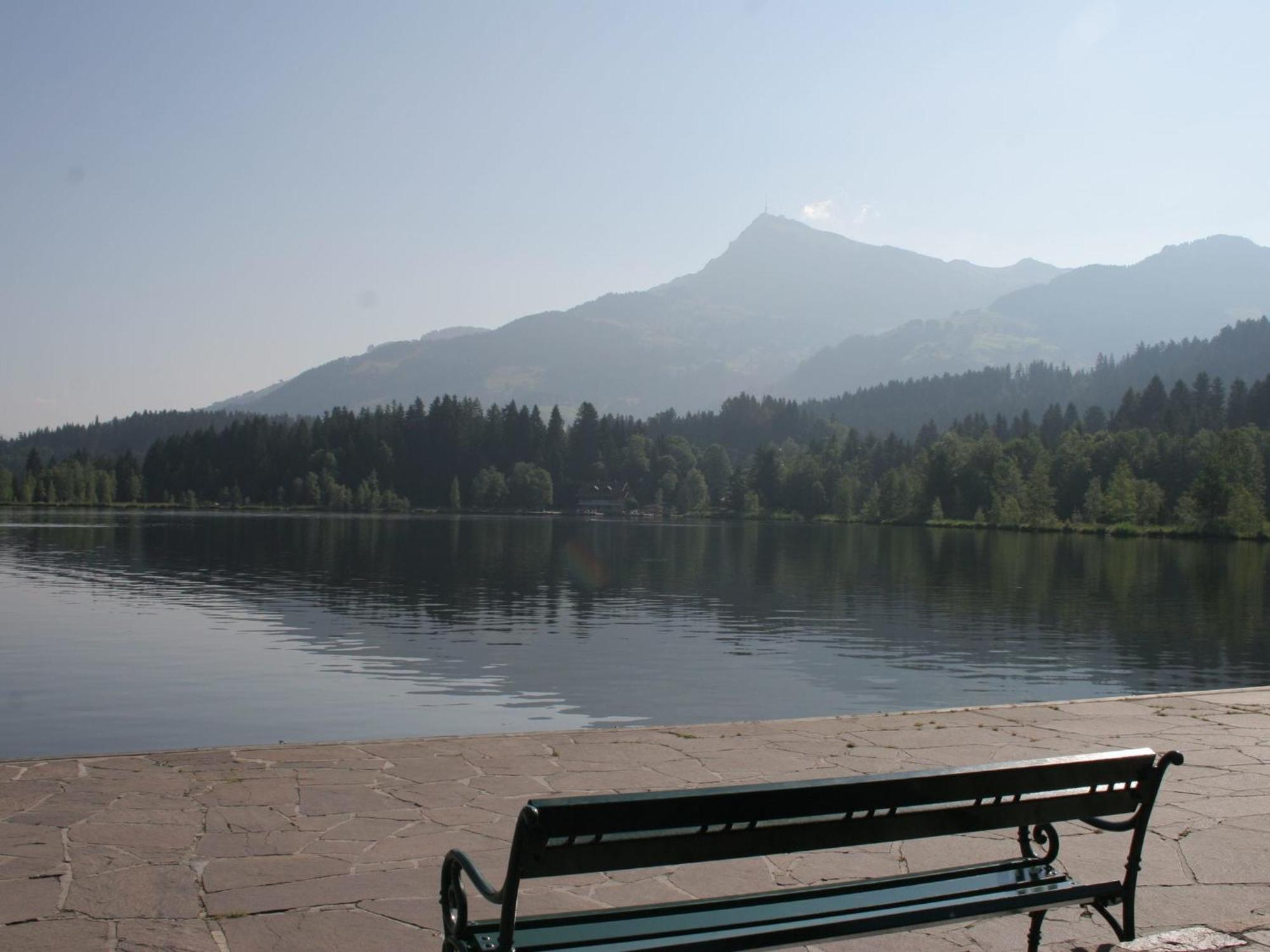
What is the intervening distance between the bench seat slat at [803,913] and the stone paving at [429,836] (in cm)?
75

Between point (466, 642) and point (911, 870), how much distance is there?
24.3 meters

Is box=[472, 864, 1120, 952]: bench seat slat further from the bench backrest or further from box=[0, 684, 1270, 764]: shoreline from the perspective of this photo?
box=[0, 684, 1270, 764]: shoreline

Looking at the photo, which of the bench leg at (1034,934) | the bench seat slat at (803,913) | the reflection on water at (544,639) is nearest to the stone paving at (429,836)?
the bench leg at (1034,934)

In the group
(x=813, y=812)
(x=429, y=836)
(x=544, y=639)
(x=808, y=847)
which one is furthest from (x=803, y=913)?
(x=544, y=639)

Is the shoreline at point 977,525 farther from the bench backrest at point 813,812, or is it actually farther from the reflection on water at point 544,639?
the bench backrest at point 813,812

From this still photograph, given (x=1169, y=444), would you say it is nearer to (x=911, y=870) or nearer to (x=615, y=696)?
(x=615, y=696)

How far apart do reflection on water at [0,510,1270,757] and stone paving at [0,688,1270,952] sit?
8431 millimetres

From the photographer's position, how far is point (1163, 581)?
59781 millimetres

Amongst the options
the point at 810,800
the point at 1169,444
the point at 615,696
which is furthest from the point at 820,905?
the point at 1169,444

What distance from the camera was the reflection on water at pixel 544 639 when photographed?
20016 mm

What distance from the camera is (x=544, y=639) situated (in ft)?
103

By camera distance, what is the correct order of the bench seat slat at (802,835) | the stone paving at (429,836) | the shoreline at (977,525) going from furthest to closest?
the shoreline at (977,525)
the stone paving at (429,836)
the bench seat slat at (802,835)

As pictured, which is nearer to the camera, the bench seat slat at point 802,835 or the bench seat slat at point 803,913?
the bench seat slat at point 802,835

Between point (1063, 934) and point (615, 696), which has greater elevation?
Result: point (1063, 934)
